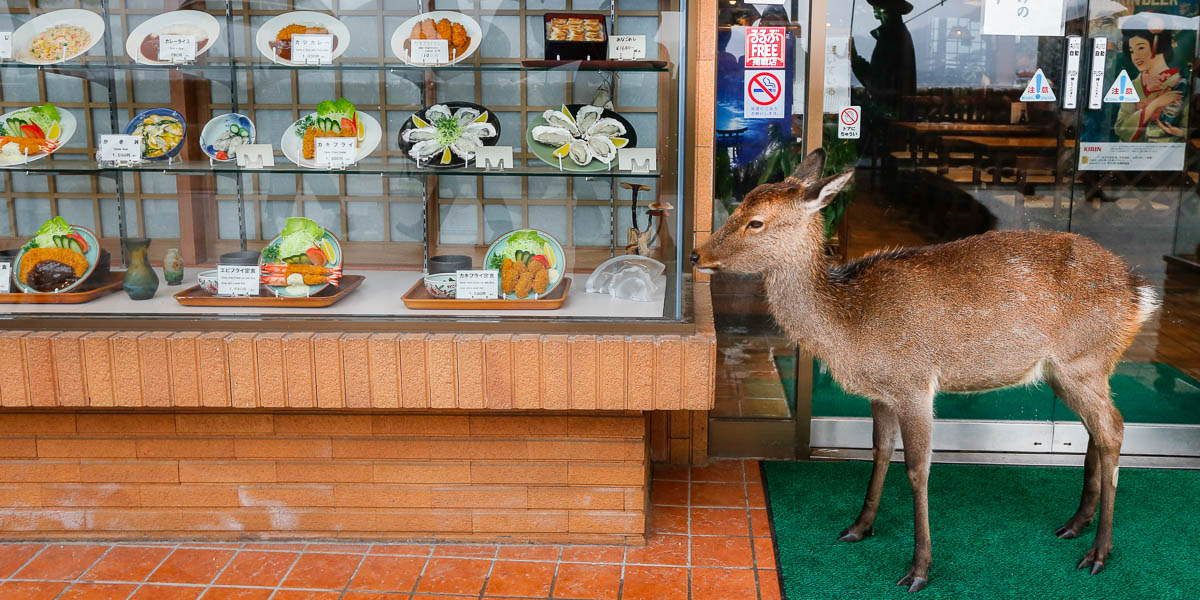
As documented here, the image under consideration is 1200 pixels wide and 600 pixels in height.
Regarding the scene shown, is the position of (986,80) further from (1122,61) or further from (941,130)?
(1122,61)

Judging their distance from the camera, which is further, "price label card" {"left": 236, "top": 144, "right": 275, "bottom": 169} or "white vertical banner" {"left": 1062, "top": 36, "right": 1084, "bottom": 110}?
"white vertical banner" {"left": 1062, "top": 36, "right": 1084, "bottom": 110}

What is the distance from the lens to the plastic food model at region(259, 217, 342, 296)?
3633 millimetres

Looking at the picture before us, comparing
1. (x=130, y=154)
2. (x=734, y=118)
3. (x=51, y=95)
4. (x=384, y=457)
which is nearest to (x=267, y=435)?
(x=384, y=457)

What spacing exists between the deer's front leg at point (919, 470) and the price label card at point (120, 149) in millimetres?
3064

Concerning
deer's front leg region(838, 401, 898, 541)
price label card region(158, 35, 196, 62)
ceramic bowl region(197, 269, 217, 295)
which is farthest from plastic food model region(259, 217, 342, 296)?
deer's front leg region(838, 401, 898, 541)

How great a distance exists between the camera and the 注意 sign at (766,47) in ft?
14.2

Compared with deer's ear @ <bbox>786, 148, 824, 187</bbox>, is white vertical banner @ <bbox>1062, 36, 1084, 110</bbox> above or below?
above

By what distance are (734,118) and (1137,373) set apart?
8.05ft

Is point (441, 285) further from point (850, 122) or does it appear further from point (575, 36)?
point (850, 122)

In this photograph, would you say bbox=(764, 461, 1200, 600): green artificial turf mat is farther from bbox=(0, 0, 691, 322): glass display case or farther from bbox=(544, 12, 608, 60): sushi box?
bbox=(544, 12, 608, 60): sushi box

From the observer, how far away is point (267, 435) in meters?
3.75

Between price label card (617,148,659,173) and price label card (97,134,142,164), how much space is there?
73.0 inches

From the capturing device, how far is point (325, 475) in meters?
3.79

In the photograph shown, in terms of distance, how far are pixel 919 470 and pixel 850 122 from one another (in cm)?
174
